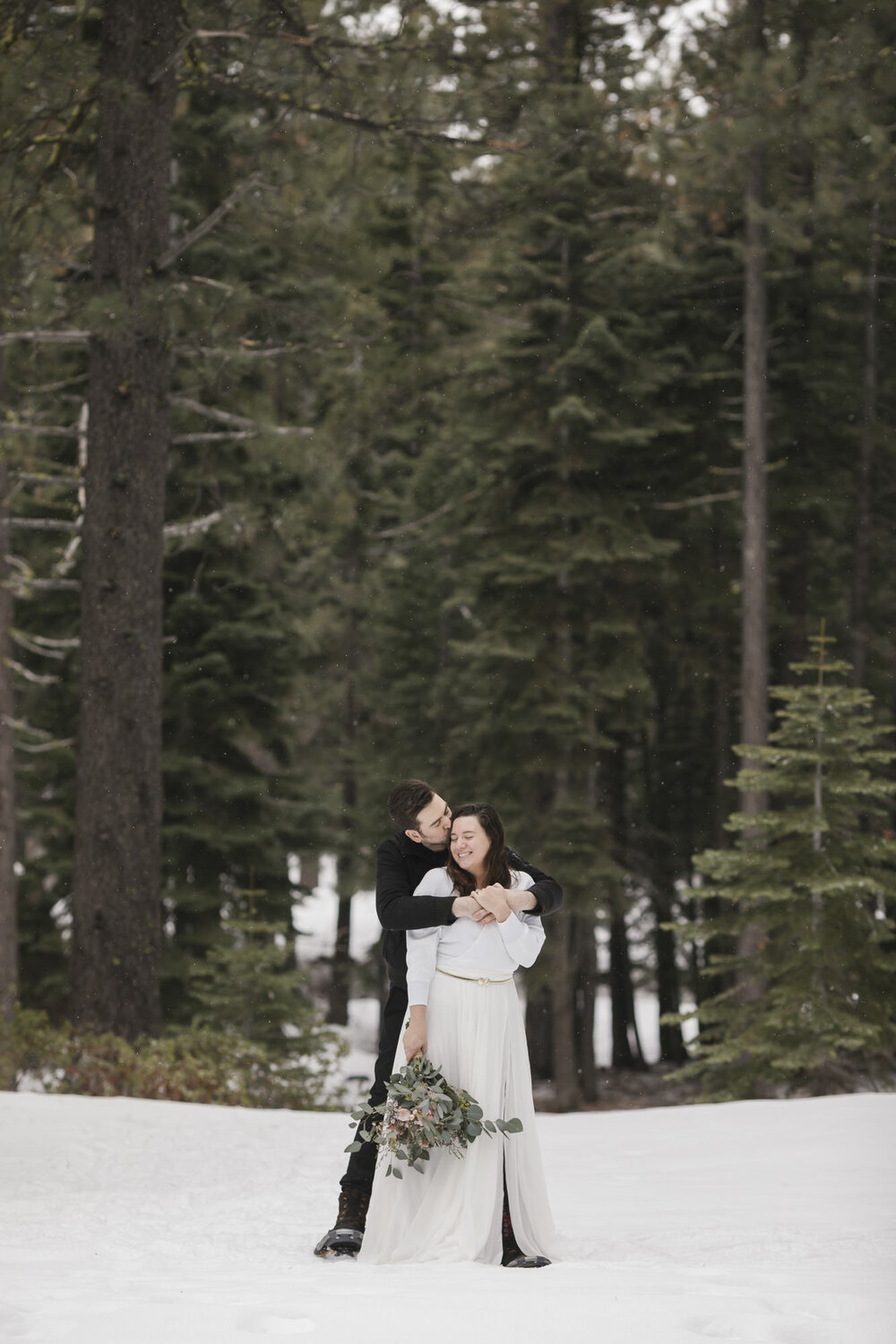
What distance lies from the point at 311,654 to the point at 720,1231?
15.9 meters

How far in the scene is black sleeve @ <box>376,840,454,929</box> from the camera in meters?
5.34

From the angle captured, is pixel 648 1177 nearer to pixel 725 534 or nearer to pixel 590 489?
pixel 590 489

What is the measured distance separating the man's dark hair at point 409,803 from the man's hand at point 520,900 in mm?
520

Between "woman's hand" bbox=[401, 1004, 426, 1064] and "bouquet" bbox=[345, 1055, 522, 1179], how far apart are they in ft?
0.09

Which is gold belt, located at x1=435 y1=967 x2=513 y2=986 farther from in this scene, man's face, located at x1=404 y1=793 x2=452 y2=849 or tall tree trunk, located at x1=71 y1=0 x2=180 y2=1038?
tall tree trunk, located at x1=71 y1=0 x2=180 y2=1038

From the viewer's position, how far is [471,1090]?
543cm

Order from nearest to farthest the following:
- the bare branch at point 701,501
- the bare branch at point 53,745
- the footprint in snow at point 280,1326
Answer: the footprint in snow at point 280,1326 < the bare branch at point 53,745 < the bare branch at point 701,501

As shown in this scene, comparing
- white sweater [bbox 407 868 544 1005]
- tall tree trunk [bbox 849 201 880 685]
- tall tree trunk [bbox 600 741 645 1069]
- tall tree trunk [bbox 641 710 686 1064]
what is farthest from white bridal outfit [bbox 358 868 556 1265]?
tall tree trunk [bbox 641 710 686 1064]

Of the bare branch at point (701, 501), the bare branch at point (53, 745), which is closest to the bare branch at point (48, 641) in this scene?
the bare branch at point (53, 745)

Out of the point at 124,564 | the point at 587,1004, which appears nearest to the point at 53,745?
the point at 124,564

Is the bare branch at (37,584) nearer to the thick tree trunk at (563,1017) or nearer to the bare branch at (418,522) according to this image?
the bare branch at (418,522)

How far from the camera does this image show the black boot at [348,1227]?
18.2 feet

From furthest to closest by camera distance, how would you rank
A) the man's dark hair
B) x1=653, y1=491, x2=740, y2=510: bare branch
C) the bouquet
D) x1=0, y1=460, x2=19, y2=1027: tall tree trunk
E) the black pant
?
x1=653, y1=491, x2=740, y2=510: bare branch → x1=0, y1=460, x2=19, y2=1027: tall tree trunk → the black pant → the man's dark hair → the bouquet

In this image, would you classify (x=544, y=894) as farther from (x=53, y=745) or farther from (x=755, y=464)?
(x=755, y=464)
